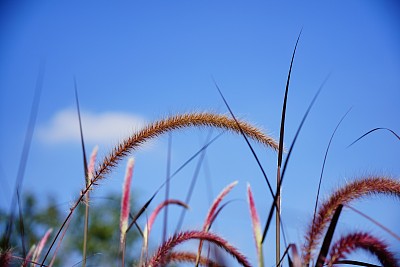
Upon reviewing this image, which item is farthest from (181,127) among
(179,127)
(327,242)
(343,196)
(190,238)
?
(327,242)

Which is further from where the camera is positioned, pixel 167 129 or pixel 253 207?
pixel 167 129

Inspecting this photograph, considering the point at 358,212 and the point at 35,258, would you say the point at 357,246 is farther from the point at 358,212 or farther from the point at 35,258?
the point at 35,258

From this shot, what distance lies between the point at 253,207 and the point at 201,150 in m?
0.42

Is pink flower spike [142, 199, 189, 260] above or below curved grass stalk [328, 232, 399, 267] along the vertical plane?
above

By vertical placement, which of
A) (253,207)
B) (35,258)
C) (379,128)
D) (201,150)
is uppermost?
(379,128)

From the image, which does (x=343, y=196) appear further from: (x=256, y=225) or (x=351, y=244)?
(x=351, y=244)

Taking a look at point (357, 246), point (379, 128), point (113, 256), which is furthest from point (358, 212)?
point (113, 256)

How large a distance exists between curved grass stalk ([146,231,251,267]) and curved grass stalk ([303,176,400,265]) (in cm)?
43

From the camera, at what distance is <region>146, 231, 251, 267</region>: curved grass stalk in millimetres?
2285

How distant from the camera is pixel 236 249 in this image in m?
2.39

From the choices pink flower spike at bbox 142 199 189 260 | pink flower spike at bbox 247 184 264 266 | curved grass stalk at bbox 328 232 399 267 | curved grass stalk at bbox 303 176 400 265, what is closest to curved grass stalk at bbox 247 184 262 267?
pink flower spike at bbox 247 184 264 266

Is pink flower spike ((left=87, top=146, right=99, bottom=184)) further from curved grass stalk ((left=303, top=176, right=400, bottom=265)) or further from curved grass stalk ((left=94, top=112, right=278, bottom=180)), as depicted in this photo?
curved grass stalk ((left=303, top=176, right=400, bottom=265))

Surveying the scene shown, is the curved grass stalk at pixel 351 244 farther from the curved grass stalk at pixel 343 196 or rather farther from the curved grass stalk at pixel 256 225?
the curved grass stalk at pixel 256 225

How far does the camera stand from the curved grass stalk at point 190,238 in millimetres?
2285
